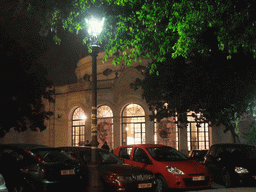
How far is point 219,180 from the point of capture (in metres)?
11.7

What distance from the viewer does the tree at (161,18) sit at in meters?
8.55

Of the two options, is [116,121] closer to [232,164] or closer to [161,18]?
[232,164]

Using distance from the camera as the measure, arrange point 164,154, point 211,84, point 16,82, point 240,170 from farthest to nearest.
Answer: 1. point 16,82
2. point 211,84
3. point 164,154
4. point 240,170

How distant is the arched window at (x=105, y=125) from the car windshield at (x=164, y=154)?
1446 centimetres

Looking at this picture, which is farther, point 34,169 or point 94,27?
point 94,27

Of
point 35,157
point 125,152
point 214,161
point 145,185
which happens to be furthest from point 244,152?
point 35,157

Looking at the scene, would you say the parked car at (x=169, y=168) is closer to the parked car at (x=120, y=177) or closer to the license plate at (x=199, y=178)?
the license plate at (x=199, y=178)

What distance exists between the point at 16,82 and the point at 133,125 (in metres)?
9.24

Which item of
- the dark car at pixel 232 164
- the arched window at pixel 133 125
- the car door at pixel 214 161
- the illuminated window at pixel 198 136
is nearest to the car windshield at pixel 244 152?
the dark car at pixel 232 164

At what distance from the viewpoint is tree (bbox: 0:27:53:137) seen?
1961 cm

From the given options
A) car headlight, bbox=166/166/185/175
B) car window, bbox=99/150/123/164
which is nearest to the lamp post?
car window, bbox=99/150/123/164

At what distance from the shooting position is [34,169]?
817 centimetres

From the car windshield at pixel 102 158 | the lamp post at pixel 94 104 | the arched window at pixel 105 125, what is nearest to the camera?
the lamp post at pixel 94 104

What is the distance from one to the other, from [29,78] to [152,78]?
7975mm
